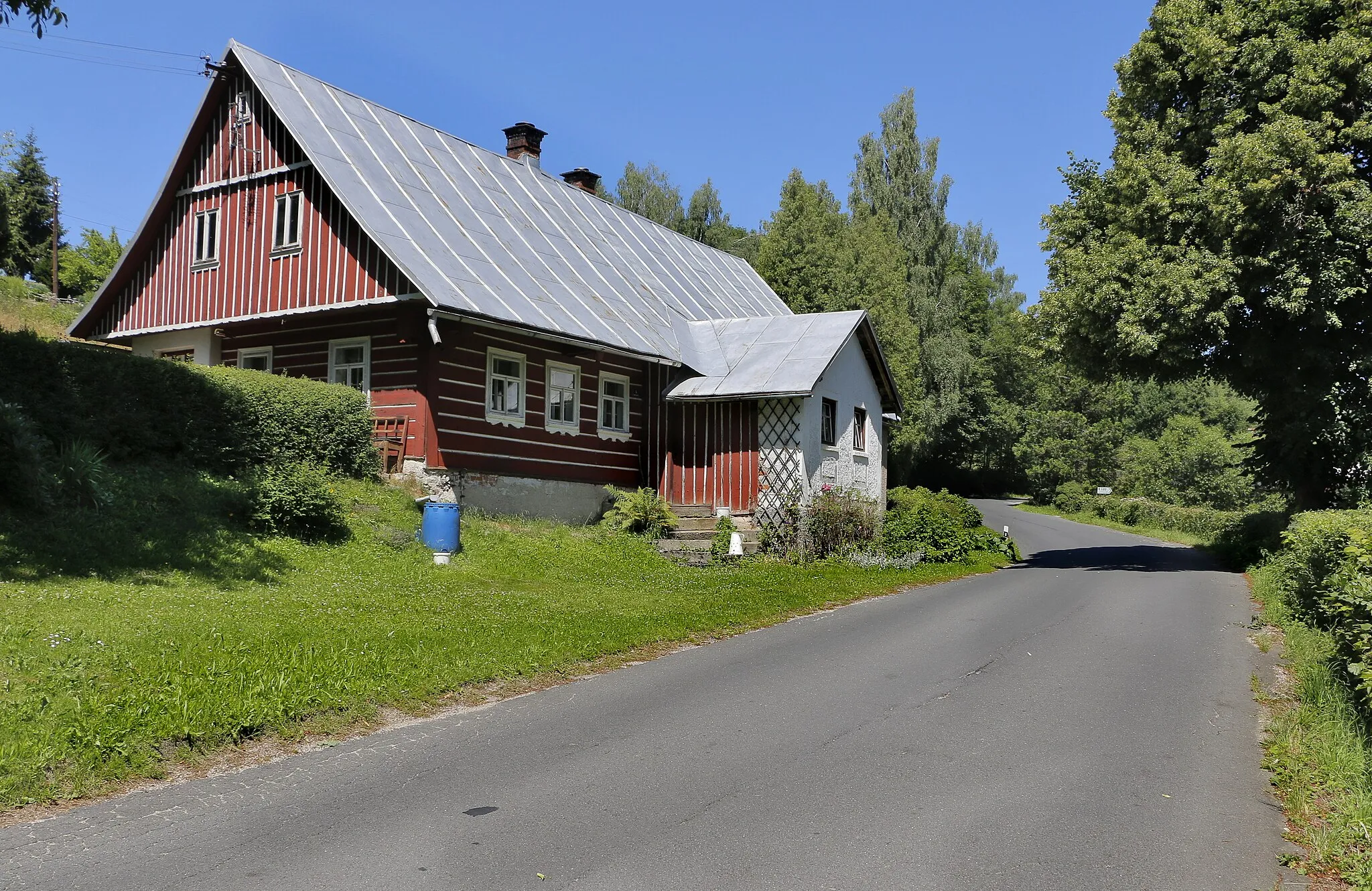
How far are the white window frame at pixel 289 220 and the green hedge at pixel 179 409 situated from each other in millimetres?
5247

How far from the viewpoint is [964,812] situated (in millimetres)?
6531

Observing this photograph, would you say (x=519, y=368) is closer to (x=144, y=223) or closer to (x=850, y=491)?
(x=850, y=491)

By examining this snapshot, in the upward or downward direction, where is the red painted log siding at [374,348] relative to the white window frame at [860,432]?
upward

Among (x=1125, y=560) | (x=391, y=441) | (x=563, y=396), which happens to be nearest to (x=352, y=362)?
(x=391, y=441)

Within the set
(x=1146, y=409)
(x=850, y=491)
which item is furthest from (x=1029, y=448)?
(x=850, y=491)

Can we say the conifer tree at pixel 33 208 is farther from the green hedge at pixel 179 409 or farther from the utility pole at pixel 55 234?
the green hedge at pixel 179 409

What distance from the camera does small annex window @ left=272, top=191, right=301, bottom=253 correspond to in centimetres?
2253

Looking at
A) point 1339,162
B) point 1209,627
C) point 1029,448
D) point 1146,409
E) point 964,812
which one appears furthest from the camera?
point 1146,409

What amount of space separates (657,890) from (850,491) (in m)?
18.7

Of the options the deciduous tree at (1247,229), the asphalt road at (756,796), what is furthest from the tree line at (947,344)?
the asphalt road at (756,796)

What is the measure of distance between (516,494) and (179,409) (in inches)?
302

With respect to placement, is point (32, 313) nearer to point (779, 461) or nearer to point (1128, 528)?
point (779, 461)

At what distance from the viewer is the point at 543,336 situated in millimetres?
21297

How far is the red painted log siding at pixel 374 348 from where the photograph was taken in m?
21.0
